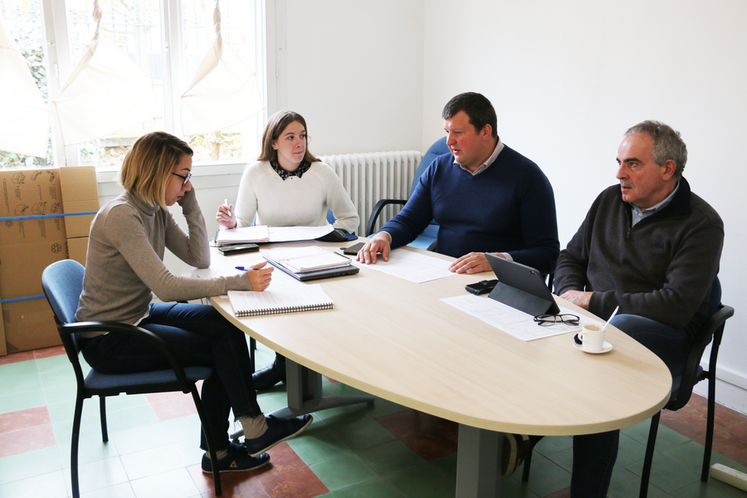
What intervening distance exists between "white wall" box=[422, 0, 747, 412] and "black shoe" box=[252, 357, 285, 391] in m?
1.80

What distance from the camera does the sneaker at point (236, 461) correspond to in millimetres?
2146

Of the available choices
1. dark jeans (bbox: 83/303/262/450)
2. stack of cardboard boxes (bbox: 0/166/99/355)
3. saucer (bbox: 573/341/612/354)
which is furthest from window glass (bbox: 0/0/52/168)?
saucer (bbox: 573/341/612/354)

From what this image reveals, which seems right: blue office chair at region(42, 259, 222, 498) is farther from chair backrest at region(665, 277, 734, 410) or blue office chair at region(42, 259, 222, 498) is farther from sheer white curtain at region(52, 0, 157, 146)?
sheer white curtain at region(52, 0, 157, 146)

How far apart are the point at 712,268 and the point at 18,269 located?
320 centimetres

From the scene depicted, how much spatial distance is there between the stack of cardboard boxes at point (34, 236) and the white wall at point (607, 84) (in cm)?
248

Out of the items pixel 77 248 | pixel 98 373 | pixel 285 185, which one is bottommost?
pixel 98 373

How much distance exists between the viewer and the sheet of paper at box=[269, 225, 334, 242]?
8.48 ft

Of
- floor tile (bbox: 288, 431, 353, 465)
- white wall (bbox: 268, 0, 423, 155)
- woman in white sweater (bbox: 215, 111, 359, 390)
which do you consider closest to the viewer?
floor tile (bbox: 288, 431, 353, 465)

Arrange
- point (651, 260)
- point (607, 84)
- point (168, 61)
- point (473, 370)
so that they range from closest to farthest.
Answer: point (473, 370), point (651, 260), point (607, 84), point (168, 61)

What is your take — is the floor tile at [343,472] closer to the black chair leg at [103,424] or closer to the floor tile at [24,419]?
the black chair leg at [103,424]

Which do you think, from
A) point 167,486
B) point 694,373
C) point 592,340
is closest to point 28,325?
point 167,486

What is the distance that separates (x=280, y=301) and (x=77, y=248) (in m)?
1.96

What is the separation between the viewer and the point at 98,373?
1.92 meters

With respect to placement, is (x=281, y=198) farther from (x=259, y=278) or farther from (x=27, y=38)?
(x=27, y=38)
